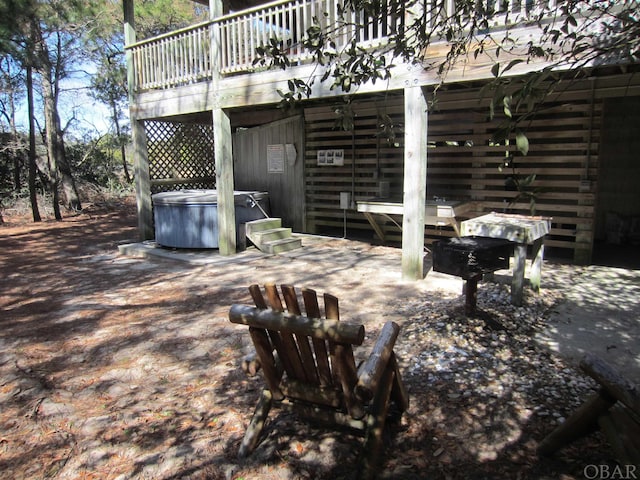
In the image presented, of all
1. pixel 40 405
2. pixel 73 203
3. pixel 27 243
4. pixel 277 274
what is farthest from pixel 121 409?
pixel 73 203

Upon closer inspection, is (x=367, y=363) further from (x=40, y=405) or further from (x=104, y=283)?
(x=104, y=283)

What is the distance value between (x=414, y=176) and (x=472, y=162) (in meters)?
2.33

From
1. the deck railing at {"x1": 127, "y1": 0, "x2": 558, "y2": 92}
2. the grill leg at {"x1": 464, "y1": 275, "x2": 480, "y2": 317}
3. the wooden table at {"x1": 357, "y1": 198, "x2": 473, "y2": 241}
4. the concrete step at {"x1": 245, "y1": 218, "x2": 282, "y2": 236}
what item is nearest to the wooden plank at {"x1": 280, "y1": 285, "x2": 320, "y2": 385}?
the grill leg at {"x1": 464, "y1": 275, "x2": 480, "y2": 317}

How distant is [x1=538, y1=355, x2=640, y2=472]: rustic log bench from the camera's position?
1.91m

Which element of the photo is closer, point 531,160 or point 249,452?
point 249,452

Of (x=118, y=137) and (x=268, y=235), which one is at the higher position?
(x=118, y=137)

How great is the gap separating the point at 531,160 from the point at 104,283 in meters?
6.61

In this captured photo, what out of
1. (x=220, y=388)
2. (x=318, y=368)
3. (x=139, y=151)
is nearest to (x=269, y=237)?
(x=139, y=151)

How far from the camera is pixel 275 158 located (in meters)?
10.3

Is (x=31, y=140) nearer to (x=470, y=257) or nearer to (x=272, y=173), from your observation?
(x=272, y=173)

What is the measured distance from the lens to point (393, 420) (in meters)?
2.75

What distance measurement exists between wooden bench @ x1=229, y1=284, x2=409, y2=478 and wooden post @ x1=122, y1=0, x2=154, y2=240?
7.42 metres

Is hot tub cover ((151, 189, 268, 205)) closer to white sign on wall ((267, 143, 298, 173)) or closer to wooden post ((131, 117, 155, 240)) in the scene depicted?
wooden post ((131, 117, 155, 240))

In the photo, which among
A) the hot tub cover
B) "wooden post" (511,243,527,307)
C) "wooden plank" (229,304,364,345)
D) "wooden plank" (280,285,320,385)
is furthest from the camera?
the hot tub cover
